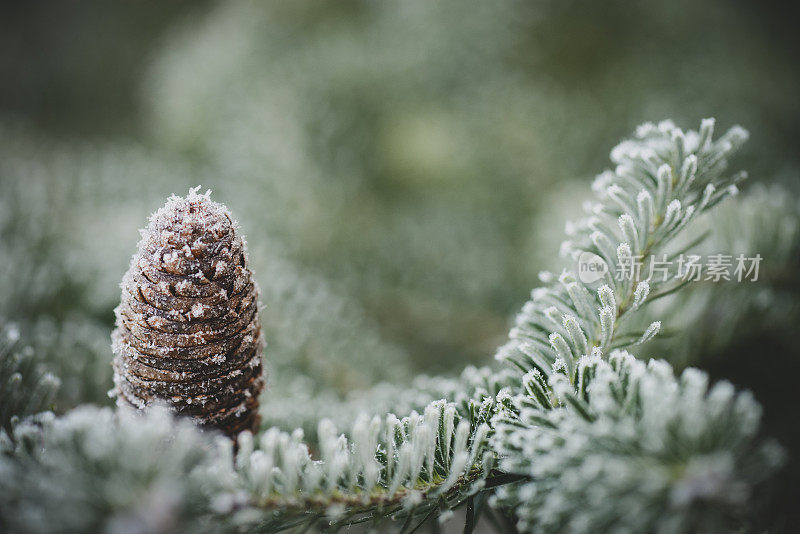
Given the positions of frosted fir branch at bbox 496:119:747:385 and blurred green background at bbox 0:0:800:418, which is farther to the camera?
blurred green background at bbox 0:0:800:418

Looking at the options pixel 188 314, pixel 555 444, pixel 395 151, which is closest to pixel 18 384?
pixel 188 314

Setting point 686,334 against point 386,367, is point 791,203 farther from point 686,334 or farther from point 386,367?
point 386,367

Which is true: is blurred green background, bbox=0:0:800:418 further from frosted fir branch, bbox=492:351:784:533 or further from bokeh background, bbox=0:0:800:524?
frosted fir branch, bbox=492:351:784:533

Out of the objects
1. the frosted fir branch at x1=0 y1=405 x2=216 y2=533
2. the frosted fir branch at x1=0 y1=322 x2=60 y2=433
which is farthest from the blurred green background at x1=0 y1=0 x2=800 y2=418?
the frosted fir branch at x1=0 y1=405 x2=216 y2=533

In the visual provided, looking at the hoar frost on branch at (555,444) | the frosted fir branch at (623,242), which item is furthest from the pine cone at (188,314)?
the frosted fir branch at (623,242)

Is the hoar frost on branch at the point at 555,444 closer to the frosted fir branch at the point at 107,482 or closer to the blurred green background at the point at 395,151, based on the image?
the frosted fir branch at the point at 107,482

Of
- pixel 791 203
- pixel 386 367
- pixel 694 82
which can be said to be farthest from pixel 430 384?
pixel 694 82

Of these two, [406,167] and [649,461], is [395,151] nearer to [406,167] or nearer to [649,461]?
[406,167]
